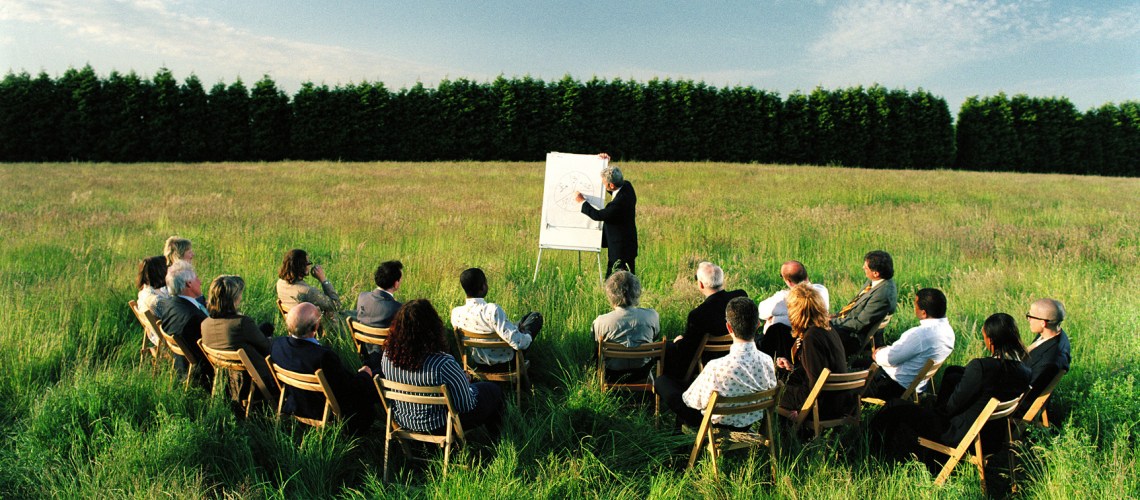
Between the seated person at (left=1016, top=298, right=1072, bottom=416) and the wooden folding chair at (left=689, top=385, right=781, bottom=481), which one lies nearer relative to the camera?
the wooden folding chair at (left=689, top=385, right=781, bottom=481)

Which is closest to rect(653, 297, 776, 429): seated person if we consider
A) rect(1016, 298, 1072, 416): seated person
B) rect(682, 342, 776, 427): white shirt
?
rect(682, 342, 776, 427): white shirt

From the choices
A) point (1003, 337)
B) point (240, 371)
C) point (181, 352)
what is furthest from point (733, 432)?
point (181, 352)

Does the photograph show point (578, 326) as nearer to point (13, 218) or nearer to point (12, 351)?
point (12, 351)

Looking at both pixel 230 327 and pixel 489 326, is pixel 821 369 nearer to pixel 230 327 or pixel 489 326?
pixel 489 326

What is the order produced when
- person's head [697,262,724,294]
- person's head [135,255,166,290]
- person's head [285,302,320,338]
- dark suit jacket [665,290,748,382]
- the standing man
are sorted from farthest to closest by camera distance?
the standing man → person's head [135,255,166,290] → person's head [697,262,724,294] → dark suit jacket [665,290,748,382] → person's head [285,302,320,338]

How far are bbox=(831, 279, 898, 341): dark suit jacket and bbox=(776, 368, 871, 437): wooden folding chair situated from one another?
154 cm

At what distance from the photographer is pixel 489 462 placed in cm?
460

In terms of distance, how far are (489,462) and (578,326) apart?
94.7 inches

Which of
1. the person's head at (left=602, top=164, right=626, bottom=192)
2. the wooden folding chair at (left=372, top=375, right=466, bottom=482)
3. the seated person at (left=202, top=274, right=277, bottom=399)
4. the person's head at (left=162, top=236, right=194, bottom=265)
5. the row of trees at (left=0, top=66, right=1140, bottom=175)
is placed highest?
the row of trees at (left=0, top=66, right=1140, bottom=175)

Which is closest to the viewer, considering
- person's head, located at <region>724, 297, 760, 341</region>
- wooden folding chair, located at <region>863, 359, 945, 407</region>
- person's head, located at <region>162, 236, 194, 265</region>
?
person's head, located at <region>724, 297, 760, 341</region>

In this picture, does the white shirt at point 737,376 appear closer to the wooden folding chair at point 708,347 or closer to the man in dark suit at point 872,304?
the wooden folding chair at point 708,347

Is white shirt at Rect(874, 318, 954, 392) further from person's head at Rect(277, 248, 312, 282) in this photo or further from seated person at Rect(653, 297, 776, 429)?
person's head at Rect(277, 248, 312, 282)

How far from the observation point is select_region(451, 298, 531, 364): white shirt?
17.5 feet

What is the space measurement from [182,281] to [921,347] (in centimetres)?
653
